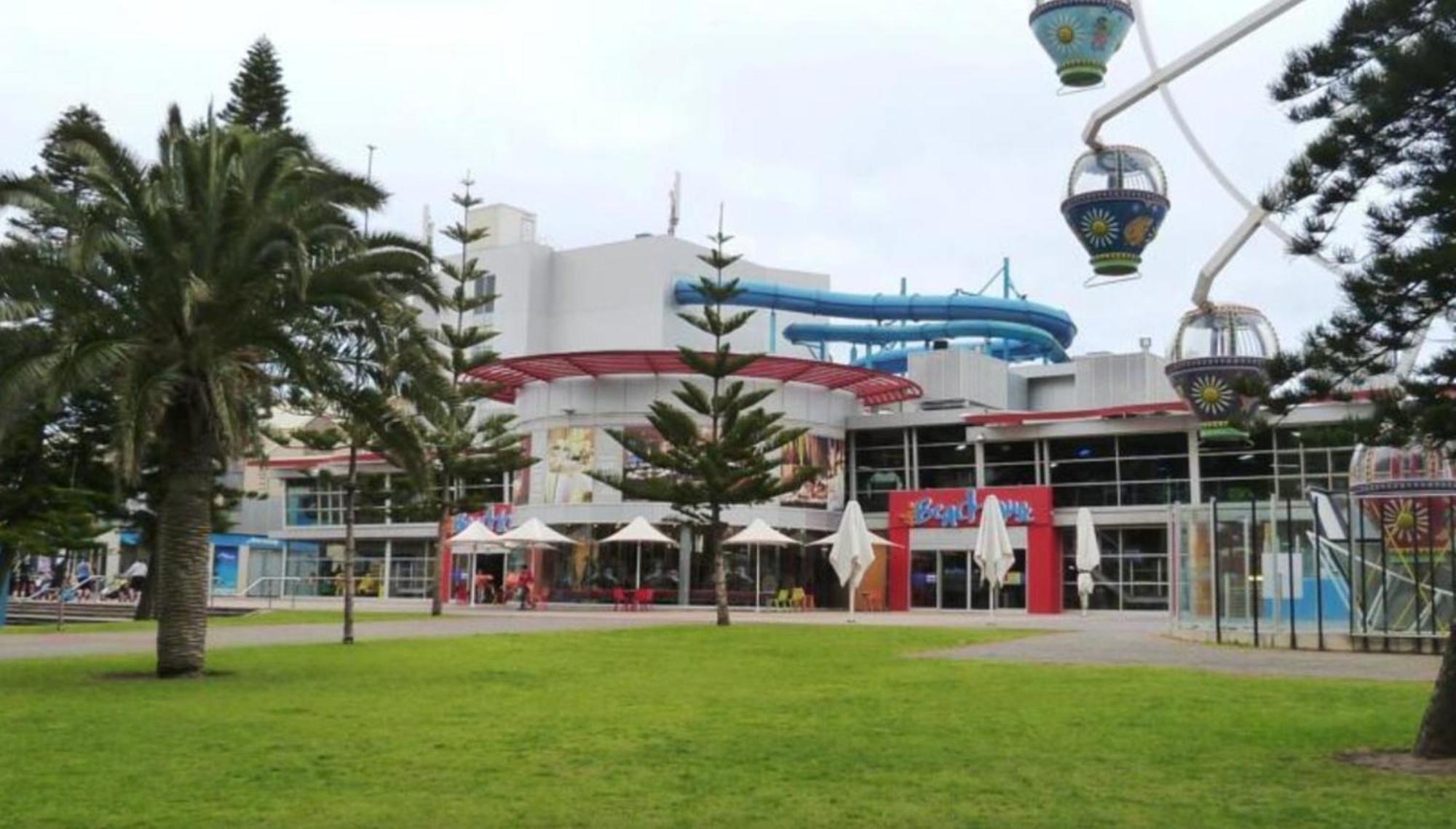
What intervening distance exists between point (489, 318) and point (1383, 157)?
46645 mm

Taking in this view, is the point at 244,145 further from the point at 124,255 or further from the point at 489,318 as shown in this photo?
the point at 489,318

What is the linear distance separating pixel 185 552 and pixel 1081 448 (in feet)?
101

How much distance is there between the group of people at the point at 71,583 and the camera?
4194 cm

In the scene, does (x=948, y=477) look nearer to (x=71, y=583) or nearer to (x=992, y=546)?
(x=992, y=546)

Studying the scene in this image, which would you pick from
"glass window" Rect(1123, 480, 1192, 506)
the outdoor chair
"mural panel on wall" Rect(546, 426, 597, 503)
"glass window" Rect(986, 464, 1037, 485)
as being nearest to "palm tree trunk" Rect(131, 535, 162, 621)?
"mural panel on wall" Rect(546, 426, 597, 503)

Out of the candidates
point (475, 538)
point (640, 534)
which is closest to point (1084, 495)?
point (640, 534)

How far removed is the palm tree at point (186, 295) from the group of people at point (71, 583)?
27.9 meters

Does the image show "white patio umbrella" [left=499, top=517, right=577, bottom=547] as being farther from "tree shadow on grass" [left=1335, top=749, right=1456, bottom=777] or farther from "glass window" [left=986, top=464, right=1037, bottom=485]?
"tree shadow on grass" [left=1335, top=749, right=1456, bottom=777]

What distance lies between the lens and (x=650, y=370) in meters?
39.1

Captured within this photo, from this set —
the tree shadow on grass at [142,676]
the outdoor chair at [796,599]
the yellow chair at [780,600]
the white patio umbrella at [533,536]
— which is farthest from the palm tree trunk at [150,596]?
the outdoor chair at [796,599]

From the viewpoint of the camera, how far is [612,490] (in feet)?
126

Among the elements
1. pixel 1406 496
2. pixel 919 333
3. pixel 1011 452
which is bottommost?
pixel 1406 496

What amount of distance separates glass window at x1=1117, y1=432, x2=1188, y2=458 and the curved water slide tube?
39.8 feet

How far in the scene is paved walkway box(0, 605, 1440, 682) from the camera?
14609 mm
